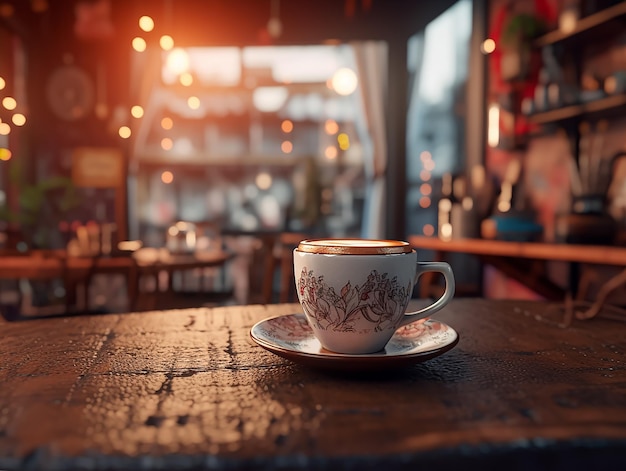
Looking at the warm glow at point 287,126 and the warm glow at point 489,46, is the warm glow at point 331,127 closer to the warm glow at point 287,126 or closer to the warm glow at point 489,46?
the warm glow at point 287,126

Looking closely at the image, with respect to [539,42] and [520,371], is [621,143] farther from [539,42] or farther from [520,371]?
[520,371]

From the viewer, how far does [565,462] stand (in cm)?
41

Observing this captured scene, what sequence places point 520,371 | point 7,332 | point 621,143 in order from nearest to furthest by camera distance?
point 520,371, point 7,332, point 621,143

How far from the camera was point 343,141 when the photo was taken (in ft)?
22.1

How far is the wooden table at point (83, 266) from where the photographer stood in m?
3.25

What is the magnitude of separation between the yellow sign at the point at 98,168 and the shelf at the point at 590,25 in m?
4.82

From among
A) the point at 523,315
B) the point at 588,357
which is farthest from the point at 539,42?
the point at 588,357

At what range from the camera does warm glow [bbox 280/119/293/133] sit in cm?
681

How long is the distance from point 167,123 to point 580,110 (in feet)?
17.0

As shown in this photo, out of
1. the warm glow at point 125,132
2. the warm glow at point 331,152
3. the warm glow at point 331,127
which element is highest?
the warm glow at point 331,127

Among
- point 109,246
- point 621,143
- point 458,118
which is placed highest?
point 458,118

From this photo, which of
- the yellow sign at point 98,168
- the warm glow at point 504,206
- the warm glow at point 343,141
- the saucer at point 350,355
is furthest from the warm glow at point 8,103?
the saucer at point 350,355

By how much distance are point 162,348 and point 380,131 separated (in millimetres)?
5759

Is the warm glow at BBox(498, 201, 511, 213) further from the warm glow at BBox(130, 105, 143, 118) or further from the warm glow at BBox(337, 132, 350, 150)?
the warm glow at BBox(130, 105, 143, 118)
